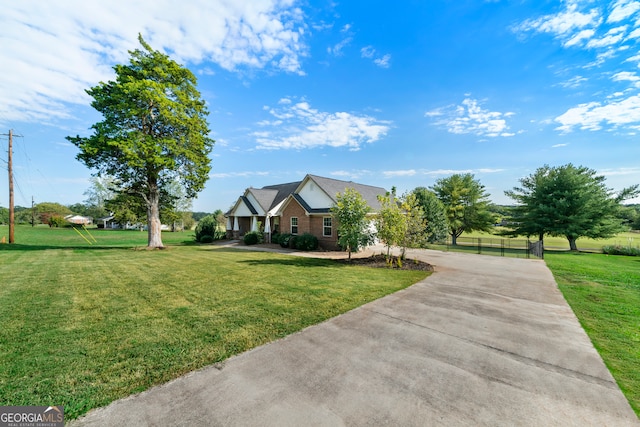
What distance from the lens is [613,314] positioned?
634cm

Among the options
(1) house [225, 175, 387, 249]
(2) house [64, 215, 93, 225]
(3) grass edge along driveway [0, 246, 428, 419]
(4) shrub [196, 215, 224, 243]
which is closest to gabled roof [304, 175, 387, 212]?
(1) house [225, 175, 387, 249]

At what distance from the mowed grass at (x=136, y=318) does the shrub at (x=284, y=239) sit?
10539 millimetres

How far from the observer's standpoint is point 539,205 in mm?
25438

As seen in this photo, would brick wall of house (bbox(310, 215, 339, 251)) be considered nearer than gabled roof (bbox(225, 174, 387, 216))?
Yes

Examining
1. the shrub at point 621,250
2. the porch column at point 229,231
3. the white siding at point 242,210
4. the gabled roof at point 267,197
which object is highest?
the gabled roof at point 267,197

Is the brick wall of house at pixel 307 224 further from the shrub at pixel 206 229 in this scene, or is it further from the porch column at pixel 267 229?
the shrub at pixel 206 229

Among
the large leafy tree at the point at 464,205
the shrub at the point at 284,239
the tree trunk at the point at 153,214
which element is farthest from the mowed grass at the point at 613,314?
the tree trunk at the point at 153,214

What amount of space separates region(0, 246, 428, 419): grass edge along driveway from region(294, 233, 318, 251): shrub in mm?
8517

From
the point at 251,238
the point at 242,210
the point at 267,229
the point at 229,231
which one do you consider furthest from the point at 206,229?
the point at 267,229

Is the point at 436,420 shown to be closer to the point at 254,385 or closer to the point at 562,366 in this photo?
the point at 254,385

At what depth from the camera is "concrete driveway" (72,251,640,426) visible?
2.88m

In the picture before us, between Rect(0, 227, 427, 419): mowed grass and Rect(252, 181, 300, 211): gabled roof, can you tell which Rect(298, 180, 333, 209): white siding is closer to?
Rect(252, 181, 300, 211): gabled roof

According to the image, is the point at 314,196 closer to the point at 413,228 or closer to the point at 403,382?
the point at 413,228

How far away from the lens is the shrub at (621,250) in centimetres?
2085
